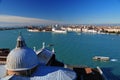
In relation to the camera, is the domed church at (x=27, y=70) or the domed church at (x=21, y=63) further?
the domed church at (x=21, y=63)

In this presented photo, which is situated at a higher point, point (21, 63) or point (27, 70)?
point (21, 63)

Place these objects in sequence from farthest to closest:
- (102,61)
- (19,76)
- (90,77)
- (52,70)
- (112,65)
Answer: (102,61), (112,65), (90,77), (52,70), (19,76)

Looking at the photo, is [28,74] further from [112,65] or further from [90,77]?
[112,65]

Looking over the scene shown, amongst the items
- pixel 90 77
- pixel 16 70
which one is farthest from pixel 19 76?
pixel 90 77

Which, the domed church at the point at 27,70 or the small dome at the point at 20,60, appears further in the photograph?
the small dome at the point at 20,60

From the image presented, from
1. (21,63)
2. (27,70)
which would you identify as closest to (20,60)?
(21,63)

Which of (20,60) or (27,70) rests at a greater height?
(20,60)

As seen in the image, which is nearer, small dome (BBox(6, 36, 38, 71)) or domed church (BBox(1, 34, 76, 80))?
domed church (BBox(1, 34, 76, 80))

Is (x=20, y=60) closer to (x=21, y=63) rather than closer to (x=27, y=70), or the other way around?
(x=21, y=63)

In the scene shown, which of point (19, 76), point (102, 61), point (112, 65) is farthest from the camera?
point (102, 61)

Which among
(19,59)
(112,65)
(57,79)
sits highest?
(19,59)

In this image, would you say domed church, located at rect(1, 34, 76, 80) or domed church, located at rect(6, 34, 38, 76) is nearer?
domed church, located at rect(1, 34, 76, 80)
